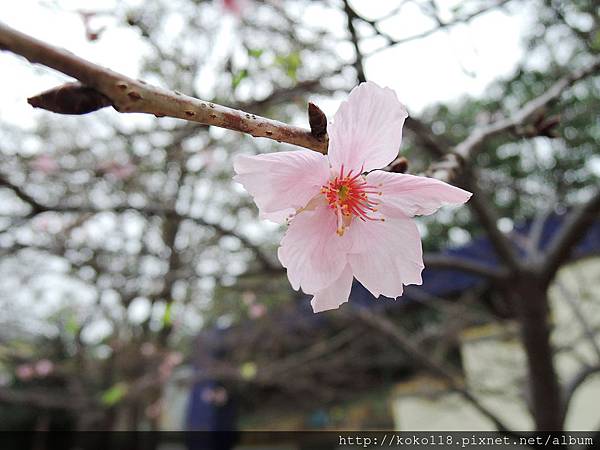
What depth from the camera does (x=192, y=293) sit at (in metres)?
5.54

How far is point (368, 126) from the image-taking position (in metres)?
0.61

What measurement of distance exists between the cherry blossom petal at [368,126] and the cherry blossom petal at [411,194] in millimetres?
34

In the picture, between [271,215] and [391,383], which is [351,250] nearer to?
[271,215]

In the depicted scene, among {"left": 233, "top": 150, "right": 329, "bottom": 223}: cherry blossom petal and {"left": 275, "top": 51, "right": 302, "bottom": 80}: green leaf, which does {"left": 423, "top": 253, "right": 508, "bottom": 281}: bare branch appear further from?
{"left": 233, "top": 150, "right": 329, "bottom": 223}: cherry blossom petal

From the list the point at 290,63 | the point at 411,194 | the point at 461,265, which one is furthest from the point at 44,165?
the point at 411,194

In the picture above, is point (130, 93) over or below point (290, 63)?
below

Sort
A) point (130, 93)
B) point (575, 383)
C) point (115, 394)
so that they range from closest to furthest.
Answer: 1. point (130, 93)
2. point (575, 383)
3. point (115, 394)

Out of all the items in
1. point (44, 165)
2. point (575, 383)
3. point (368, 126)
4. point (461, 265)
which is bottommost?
point (575, 383)

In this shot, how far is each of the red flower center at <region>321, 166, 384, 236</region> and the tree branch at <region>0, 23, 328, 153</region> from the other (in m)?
0.23

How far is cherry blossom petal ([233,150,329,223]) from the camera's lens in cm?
58

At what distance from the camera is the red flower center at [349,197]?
2.21 ft

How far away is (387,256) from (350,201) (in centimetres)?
10

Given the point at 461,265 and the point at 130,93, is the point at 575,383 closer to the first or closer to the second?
the point at 461,265

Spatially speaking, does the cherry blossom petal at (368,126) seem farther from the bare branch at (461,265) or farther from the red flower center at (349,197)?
the bare branch at (461,265)
